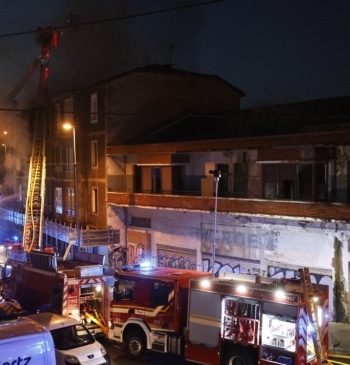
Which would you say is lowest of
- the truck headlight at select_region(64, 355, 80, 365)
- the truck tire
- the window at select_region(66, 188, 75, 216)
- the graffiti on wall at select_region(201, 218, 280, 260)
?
the truck tire

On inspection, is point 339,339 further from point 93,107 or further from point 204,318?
point 93,107

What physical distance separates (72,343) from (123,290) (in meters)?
3.17

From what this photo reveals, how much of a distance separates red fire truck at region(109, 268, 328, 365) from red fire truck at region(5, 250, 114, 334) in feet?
4.11

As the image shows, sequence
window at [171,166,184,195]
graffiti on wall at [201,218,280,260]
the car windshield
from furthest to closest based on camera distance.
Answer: window at [171,166,184,195]
graffiti on wall at [201,218,280,260]
the car windshield

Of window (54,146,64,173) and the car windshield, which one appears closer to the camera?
the car windshield

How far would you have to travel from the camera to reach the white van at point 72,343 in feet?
36.0

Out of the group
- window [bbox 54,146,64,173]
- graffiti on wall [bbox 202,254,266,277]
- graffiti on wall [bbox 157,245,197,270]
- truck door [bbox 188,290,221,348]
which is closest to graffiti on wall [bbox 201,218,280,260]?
graffiti on wall [bbox 202,254,266,277]

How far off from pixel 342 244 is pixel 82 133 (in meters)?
18.3

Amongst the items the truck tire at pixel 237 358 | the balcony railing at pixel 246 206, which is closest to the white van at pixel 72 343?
the truck tire at pixel 237 358

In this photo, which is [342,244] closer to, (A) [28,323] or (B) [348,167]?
(B) [348,167]

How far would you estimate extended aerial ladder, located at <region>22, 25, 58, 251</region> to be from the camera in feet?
95.7

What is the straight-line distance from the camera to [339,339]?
15867 mm

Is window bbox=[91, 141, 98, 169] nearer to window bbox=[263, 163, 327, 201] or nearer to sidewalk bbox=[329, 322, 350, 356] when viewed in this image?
window bbox=[263, 163, 327, 201]

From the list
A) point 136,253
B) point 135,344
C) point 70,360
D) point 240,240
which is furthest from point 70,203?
point 70,360
